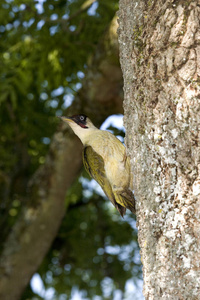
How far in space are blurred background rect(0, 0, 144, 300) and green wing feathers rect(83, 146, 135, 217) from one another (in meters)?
1.63

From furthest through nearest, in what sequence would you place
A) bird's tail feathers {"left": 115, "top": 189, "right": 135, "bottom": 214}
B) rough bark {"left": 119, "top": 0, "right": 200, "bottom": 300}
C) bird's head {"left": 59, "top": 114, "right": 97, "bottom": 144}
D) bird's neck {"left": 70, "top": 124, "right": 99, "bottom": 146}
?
bird's head {"left": 59, "top": 114, "right": 97, "bottom": 144}
bird's neck {"left": 70, "top": 124, "right": 99, "bottom": 146}
bird's tail feathers {"left": 115, "top": 189, "right": 135, "bottom": 214}
rough bark {"left": 119, "top": 0, "right": 200, "bottom": 300}

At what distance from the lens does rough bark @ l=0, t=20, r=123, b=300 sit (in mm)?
5617

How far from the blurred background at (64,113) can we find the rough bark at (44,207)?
5 cm

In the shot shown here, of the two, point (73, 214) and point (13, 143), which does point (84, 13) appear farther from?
point (73, 214)

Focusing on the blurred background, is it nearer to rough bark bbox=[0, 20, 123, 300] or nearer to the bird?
rough bark bbox=[0, 20, 123, 300]

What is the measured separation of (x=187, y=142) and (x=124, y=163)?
5.27 feet

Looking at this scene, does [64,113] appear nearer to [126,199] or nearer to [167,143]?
[126,199]

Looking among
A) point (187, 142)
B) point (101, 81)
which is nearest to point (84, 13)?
point (101, 81)

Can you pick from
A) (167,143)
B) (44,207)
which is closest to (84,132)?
(44,207)

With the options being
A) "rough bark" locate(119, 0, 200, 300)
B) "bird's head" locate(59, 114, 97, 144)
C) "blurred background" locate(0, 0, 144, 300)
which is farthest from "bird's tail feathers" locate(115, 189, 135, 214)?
"blurred background" locate(0, 0, 144, 300)

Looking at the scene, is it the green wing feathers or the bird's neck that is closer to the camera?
the green wing feathers

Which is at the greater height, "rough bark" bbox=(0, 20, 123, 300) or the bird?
the bird

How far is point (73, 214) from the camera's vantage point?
302 inches

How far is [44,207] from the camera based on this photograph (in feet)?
19.4
